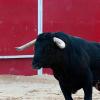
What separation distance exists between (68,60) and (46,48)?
0.36 m

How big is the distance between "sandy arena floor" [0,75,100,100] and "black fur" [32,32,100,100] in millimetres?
2155

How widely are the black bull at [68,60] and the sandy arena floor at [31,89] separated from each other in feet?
7.05

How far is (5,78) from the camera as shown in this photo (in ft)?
41.8

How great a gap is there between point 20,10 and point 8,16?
0.29 meters

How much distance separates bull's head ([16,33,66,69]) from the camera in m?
7.78

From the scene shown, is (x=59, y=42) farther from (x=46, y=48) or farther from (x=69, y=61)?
(x=69, y=61)

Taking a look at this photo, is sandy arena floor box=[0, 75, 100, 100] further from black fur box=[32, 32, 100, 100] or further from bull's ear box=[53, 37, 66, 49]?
bull's ear box=[53, 37, 66, 49]

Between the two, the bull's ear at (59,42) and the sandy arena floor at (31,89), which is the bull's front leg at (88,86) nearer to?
the bull's ear at (59,42)

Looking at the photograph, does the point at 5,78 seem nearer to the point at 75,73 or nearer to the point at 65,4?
the point at 65,4

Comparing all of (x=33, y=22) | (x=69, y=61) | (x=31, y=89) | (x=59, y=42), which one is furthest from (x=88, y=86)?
(x=33, y=22)

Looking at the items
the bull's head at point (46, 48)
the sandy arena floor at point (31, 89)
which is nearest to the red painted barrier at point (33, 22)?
the sandy arena floor at point (31, 89)

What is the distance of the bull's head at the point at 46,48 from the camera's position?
7777 mm

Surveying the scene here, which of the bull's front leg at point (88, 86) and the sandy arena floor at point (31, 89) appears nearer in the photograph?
the bull's front leg at point (88, 86)

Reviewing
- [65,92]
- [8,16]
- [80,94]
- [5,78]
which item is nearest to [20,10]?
[8,16]
